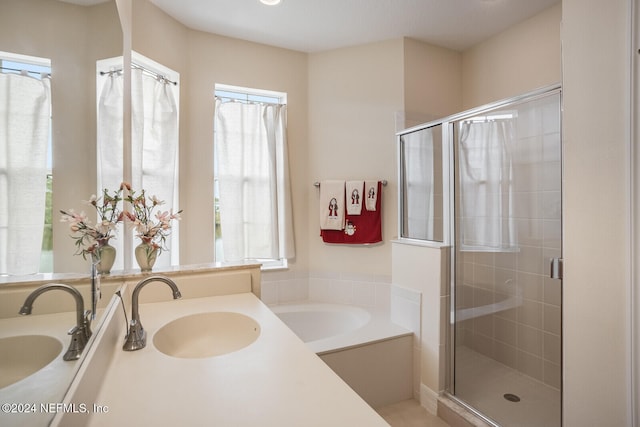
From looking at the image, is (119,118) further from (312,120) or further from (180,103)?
(312,120)

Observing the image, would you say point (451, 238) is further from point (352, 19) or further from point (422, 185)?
point (352, 19)

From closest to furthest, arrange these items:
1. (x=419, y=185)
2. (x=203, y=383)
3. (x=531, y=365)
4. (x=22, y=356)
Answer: (x=22, y=356)
(x=203, y=383)
(x=531, y=365)
(x=419, y=185)

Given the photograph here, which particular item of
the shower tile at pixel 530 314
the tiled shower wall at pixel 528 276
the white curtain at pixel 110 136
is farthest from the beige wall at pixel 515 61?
the white curtain at pixel 110 136

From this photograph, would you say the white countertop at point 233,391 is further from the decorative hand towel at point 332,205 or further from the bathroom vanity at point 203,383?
the decorative hand towel at point 332,205

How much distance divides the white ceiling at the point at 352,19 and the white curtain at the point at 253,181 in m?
0.60

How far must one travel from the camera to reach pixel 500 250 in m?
2.20

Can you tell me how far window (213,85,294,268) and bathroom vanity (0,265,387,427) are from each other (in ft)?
4.91

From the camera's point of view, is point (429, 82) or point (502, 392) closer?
point (502, 392)

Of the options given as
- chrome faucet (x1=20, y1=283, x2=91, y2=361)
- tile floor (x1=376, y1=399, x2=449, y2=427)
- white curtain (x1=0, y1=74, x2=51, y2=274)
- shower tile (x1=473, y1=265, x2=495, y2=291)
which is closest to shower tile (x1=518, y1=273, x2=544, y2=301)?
shower tile (x1=473, y1=265, x2=495, y2=291)

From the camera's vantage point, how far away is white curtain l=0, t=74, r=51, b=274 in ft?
1.42

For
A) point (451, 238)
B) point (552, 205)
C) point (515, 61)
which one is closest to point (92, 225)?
point (451, 238)

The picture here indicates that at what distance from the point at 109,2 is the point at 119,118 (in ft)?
1.70

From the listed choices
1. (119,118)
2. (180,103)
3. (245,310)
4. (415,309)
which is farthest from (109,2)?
(415,309)

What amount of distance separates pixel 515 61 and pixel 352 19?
4.40ft
